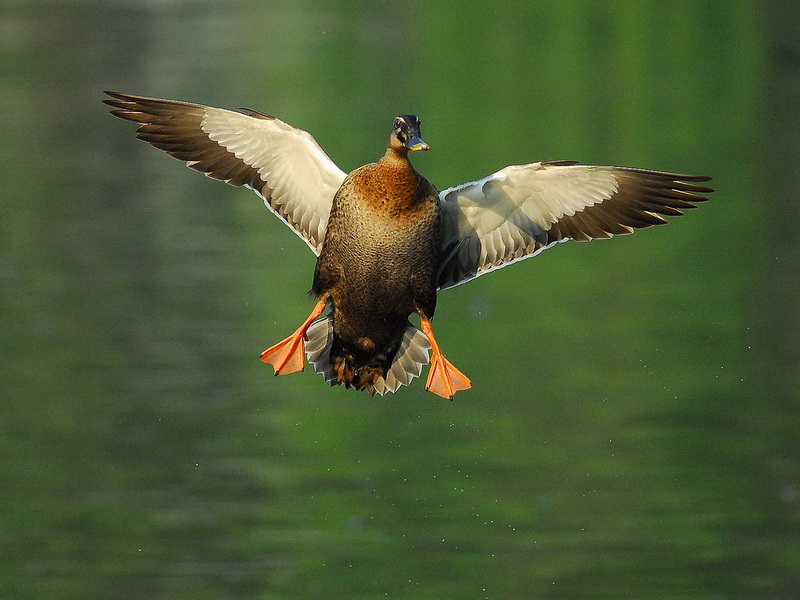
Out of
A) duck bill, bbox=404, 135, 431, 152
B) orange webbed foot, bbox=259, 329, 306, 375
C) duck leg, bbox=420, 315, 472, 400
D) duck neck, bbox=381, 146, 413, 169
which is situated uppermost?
duck bill, bbox=404, 135, 431, 152

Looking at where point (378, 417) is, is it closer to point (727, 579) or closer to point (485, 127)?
point (727, 579)

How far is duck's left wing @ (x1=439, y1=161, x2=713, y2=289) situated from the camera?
7992 millimetres

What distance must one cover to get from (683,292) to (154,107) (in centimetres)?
870

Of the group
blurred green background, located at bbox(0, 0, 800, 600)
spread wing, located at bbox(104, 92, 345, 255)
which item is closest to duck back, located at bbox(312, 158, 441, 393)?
spread wing, located at bbox(104, 92, 345, 255)

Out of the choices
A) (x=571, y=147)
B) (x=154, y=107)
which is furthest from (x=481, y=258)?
(x=571, y=147)

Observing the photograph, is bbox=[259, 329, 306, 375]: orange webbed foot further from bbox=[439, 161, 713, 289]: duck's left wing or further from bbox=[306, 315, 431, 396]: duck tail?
bbox=[439, 161, 713, 289]: duck's left wing

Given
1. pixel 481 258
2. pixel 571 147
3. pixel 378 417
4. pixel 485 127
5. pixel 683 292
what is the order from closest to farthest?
pixel 481 258 < pixel 378 417 < pixel 683 292 < pixel 571 147 < pixel 485 127

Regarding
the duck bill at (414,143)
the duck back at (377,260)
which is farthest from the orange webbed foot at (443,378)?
the duck bill at (414,143)

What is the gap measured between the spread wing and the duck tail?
27.6 inches

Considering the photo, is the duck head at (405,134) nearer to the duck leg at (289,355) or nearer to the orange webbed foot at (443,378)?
the duck leg at (289,355)

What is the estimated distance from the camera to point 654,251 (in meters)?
18.0

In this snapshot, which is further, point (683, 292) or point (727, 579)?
point (683, 292)

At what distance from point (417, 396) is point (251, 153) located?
15.6 ft

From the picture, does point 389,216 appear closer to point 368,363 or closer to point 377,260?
point 377,260
